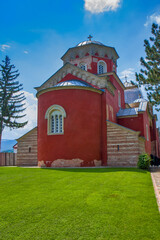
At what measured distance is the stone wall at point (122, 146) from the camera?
1552cm

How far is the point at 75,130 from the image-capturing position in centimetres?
1549

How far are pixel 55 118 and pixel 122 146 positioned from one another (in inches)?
224

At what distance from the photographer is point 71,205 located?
17.0 feet

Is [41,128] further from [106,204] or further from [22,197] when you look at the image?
[106,204]

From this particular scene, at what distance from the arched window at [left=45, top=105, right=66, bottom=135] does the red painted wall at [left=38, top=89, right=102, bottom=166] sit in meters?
0.33

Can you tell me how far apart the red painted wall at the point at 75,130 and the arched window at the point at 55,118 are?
328 mm

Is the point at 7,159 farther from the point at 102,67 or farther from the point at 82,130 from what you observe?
the point at 102,67

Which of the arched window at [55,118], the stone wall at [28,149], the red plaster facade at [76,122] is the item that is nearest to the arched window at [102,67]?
the red plaster facade at [76,122]

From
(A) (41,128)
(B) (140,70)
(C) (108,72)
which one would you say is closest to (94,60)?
(C) (108,72)

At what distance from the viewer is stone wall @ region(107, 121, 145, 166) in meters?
15.5

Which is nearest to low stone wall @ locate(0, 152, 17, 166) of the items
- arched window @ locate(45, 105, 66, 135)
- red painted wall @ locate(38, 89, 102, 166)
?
red painted wall @ locate(38, 89, 102, 166)

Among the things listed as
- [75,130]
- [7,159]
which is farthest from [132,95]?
[7,159]

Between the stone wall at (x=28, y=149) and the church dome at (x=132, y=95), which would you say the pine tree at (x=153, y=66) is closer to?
the stone wall at (x=28, y=149)

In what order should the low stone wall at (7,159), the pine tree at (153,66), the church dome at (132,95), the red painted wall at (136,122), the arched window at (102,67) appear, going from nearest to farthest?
the pine tree at (153,66) → the red painted wall at (136,122) → the arched window at (102,67) → the low stone wall at (7,159) → the church dome at (132,95)
